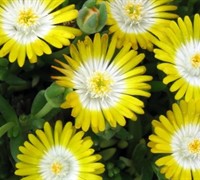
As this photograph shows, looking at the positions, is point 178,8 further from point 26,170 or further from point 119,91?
point 26,170

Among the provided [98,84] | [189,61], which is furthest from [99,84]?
[189,61]

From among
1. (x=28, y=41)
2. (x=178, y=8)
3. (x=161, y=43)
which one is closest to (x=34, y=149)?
(x=28, y=41)

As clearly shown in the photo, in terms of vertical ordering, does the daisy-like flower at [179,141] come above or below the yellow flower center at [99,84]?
below

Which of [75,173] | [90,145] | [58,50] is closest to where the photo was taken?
[90,145]

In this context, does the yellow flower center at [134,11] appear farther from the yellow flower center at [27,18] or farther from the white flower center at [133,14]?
the yellow flower center at [27,18]

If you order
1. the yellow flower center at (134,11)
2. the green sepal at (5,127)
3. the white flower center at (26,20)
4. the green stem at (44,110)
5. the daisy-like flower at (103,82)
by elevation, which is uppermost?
the yellow flower center at (134,11)

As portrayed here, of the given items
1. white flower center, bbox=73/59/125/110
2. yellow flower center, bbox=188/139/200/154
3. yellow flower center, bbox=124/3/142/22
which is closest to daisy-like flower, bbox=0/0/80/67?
white flower center, bbox=73/59/125/110

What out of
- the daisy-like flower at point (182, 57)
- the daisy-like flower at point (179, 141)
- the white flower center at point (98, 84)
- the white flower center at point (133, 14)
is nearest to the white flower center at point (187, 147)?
the daisy-like flower at point (179, 141)
